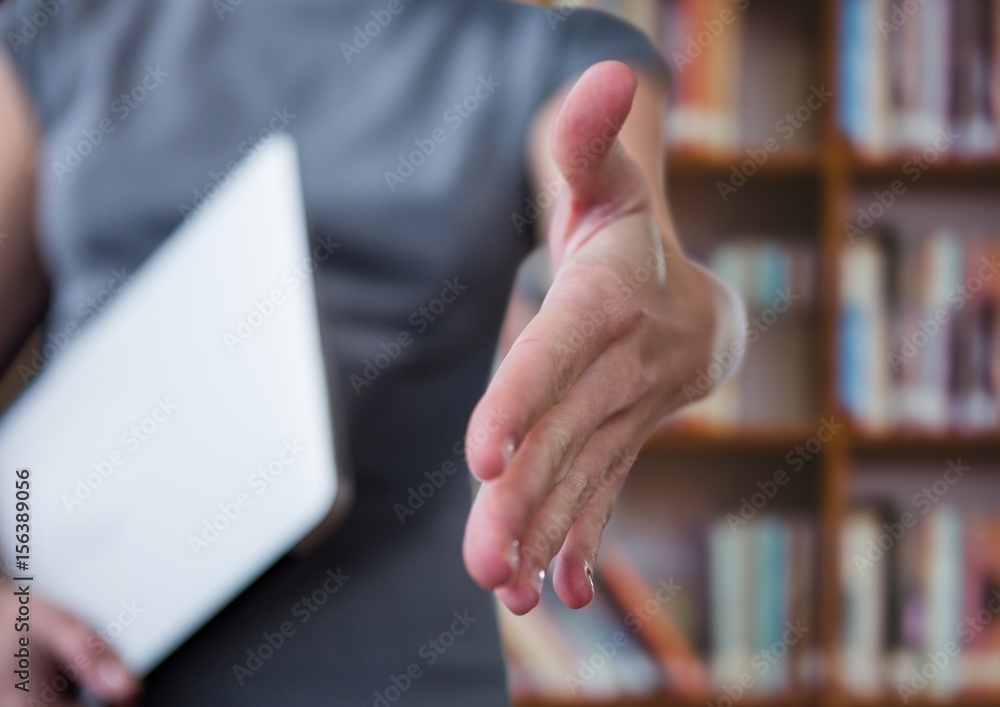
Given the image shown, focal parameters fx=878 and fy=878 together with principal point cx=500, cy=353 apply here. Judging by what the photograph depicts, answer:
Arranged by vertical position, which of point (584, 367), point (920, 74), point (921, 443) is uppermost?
point (584, 367)

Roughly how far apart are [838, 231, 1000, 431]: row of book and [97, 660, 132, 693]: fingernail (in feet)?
3.29

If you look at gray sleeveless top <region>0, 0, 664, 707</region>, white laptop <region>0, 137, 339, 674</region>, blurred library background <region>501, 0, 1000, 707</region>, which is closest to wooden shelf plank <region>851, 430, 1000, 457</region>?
blurred library background <region>501, 0, 1000, 707</region>

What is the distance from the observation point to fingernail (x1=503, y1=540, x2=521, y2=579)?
0.17 meters

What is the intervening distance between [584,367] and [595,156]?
2.2 inches

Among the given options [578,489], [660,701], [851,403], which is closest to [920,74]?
[851,403]

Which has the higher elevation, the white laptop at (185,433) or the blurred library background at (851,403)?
the white laptop at (185,433)

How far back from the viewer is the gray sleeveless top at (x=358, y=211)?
0.36 m

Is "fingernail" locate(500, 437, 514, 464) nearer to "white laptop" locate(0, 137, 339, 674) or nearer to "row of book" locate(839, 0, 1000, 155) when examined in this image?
"white laptop" locate(0, 137, 339, 674)

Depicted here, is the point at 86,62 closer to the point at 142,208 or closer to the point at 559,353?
the point at 142,208

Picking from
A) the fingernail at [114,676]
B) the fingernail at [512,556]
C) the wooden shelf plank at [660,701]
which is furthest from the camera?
the wooden shelf plank at [660,701]

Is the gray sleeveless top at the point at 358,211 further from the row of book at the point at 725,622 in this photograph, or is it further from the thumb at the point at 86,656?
the row of book at the point at 725,622

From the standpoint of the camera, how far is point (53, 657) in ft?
1.01

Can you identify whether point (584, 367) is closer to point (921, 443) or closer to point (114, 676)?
point (114, 676)

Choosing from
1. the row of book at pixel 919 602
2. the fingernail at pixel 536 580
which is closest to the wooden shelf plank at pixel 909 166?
the row of book at pixel 919 602
